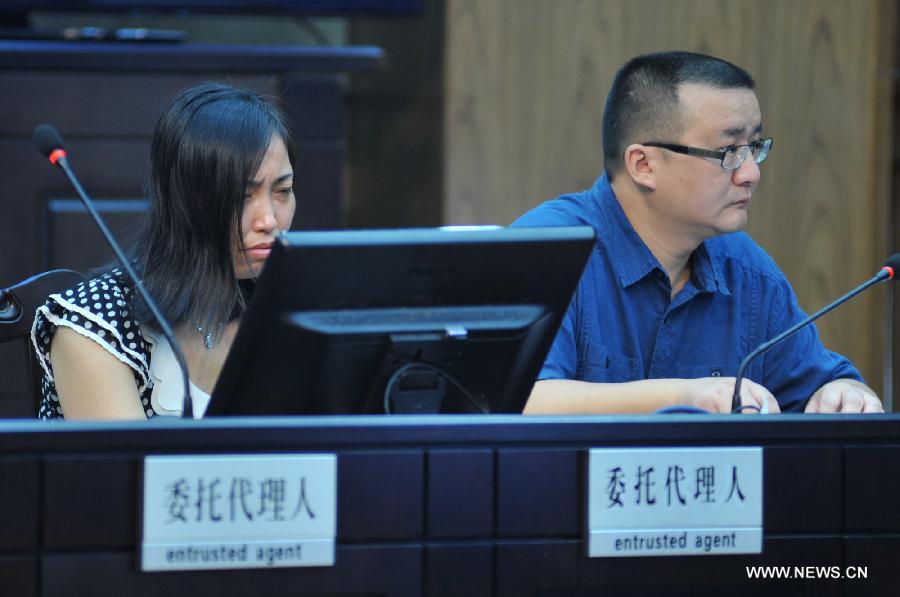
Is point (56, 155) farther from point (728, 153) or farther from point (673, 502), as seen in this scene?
point (728, 153)

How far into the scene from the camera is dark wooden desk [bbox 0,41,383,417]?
2553 mm

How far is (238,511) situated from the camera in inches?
39.0

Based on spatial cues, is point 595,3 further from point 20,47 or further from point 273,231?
point 273,231

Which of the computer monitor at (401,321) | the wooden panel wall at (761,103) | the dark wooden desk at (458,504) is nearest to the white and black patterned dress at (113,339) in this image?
the computer monitor at (401,321)

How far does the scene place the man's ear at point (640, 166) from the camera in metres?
1.91

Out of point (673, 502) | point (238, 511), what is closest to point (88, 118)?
point (238, 511)

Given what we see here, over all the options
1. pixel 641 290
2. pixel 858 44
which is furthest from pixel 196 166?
pixel 858 44

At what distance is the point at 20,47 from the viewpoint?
8.30 feet

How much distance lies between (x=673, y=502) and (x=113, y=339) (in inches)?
31.6

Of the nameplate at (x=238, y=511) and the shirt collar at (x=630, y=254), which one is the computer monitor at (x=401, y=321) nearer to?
the nameplate at (x=238, y=511)

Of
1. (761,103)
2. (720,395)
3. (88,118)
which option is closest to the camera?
(720,395)

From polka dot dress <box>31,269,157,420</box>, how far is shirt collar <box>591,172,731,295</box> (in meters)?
0.73

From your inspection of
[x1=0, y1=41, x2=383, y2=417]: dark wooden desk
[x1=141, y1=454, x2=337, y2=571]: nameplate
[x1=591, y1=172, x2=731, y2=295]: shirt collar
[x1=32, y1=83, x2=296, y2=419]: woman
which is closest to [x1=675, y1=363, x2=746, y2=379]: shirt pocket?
[x1=591, y1=172, x2=731, y2=295]: shirt collar

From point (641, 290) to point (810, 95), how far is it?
A: 124cm
